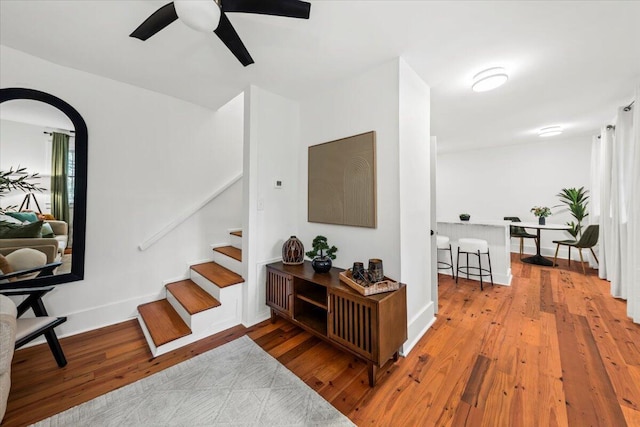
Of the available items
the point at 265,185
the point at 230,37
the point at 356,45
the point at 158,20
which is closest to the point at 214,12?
the point at 230,37

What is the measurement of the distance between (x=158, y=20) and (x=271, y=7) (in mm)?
660

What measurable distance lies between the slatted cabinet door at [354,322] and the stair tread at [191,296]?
1.17 metres

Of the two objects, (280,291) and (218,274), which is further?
(218,274)

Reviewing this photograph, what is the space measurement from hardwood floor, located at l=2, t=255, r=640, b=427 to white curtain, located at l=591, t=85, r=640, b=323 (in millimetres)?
530

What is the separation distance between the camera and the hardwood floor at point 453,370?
1397mm

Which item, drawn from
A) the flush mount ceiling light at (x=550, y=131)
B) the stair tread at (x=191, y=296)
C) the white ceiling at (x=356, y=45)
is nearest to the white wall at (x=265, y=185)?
the white ceiling at (x=356, y=45)

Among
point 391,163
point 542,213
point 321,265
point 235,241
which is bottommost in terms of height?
point 321,265

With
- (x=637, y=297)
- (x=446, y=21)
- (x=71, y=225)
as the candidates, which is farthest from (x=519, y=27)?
(x=71, y=225)

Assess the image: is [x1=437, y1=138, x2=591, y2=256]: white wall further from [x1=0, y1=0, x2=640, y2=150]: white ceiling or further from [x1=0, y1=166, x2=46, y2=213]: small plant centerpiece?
[x1=0, y1=166, x2=46, y2=213]: small plant centerpiece

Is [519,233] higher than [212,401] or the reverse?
higher

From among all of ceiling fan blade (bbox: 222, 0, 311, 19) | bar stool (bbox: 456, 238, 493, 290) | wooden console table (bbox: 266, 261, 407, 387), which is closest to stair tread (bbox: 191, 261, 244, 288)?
wooden console table (bbox: 266, 261, 407, 387)

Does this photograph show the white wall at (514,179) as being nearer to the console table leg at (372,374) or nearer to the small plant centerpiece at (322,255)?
the small plant centerpiece at (322,255)

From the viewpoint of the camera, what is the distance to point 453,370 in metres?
1.74

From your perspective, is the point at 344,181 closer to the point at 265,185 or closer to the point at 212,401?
the point at 265,185
